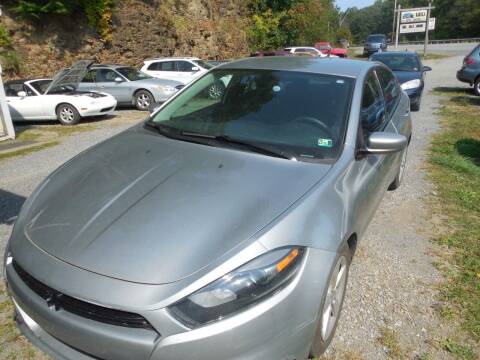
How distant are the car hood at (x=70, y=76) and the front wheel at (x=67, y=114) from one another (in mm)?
530

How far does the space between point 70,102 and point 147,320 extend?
9.93 meters

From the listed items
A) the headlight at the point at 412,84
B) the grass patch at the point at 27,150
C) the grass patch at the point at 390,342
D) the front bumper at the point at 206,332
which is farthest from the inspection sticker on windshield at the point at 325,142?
the headlight at the point at 412,84

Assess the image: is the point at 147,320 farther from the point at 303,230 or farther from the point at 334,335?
the point at 334,335

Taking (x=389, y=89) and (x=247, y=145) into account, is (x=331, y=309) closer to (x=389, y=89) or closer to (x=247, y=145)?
(x=247, y=145)

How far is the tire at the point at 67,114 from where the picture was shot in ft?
33.6

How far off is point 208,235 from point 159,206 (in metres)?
0.36

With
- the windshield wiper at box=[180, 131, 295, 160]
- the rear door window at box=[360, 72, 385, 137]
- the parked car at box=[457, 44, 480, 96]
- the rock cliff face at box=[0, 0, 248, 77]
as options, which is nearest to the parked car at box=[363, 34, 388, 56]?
the rock cliff face at box=[0, 0, 248, 77]

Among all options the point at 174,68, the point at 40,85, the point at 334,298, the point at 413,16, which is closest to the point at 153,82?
the point at 174,68

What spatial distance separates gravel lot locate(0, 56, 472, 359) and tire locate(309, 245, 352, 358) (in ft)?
0.57

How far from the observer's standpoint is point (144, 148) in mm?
2670

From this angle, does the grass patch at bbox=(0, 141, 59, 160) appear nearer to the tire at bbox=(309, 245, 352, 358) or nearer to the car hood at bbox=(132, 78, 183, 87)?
the car hood at bbox=(132, 78, 183, 87)

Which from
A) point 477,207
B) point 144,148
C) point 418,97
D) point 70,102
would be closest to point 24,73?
point 70,102

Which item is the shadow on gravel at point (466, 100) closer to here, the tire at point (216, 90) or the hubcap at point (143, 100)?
the hubcap at point (143, 100)

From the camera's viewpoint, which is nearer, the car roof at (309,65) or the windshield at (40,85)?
the car roof at (309,65)
